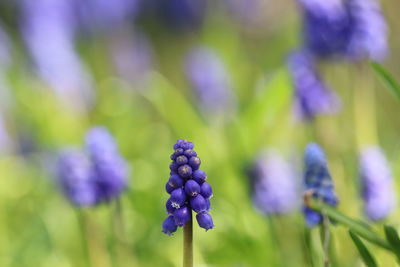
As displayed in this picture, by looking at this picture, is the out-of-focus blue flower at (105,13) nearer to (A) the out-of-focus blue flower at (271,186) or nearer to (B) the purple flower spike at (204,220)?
(A) the out-of-focus blue flower at (271,186)

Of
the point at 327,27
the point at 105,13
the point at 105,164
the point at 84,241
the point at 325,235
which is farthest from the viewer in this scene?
the point at 105,13

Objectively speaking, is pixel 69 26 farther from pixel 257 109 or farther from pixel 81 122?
pixel 257 109

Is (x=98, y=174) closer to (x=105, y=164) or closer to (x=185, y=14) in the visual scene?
(x=105, y=164)

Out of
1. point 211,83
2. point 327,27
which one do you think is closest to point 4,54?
point 211,83

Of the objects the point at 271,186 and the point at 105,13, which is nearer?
the point at 271,186

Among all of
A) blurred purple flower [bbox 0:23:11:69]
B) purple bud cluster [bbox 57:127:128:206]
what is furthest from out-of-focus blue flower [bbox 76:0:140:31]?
purple bud cluster [bbox 57:127:128:206]

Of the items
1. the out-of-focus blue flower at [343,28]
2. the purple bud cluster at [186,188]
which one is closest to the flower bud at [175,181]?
the purple bud cluster at [186,188]
